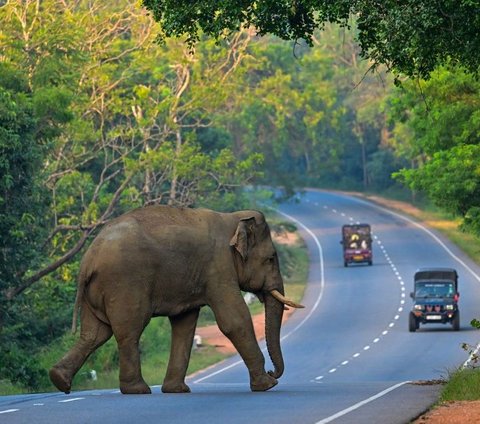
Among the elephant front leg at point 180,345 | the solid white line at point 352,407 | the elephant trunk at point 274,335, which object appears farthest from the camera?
the elephant trunk at point 274,335

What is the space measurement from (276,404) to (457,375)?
16.1 ft

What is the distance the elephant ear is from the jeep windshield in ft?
124

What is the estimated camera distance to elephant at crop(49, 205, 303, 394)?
2358 centimetres

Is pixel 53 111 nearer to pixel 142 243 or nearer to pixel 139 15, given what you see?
pixel 139 15

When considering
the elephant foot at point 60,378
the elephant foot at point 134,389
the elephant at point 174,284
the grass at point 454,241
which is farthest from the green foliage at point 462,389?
the elephant foot at point 60,378

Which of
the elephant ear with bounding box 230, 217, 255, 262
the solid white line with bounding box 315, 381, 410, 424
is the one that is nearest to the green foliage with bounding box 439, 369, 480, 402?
the solid white line with bounding box 315, 381, 410, 424

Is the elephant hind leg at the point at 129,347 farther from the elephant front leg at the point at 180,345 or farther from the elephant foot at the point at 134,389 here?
the elephant front leg at the point at 180,345

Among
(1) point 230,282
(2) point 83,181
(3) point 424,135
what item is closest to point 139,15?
(2) point 83,181

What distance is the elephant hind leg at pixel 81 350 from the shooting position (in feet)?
76.6

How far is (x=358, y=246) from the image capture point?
9550cm

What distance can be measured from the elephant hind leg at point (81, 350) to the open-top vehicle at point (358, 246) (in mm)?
69760

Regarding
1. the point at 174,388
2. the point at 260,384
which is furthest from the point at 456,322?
the point at 174,388

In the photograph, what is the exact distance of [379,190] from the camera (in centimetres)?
14412

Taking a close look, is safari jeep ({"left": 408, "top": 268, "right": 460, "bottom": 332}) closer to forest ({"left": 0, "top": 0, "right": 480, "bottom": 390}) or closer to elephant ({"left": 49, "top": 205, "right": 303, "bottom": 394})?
forest ({"left": 0, "top": 0, "right": 480, "bottom": 390})
